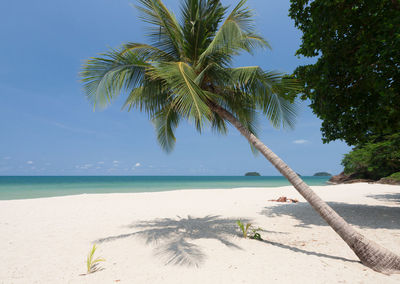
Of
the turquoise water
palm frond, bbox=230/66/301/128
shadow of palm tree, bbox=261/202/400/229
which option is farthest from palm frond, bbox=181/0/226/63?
the turquoise water

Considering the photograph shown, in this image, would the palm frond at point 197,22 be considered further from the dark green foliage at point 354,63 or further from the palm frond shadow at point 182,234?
the palm frond shadow at point 182,234

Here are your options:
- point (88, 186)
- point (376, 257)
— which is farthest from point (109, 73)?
point (88, 186)

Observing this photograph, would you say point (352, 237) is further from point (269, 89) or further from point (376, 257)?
point (269, 89)

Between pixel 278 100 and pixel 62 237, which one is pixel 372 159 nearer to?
pixel 278 100

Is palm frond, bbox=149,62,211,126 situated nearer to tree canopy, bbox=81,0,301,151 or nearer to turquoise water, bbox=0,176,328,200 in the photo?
tree canopy, bbox=81,0,301,151

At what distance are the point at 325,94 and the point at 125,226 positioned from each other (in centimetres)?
666

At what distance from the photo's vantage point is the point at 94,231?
18.7 ft

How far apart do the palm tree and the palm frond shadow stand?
2.25 m

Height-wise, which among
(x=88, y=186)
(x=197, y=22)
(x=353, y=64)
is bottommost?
(x=88, y=186)

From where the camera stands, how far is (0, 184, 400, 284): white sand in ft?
10.6

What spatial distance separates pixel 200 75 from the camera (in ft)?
14.3

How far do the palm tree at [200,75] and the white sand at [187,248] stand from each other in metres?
0.92

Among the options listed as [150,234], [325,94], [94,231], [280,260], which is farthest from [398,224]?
[94,231]

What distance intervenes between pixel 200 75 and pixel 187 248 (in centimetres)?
350
